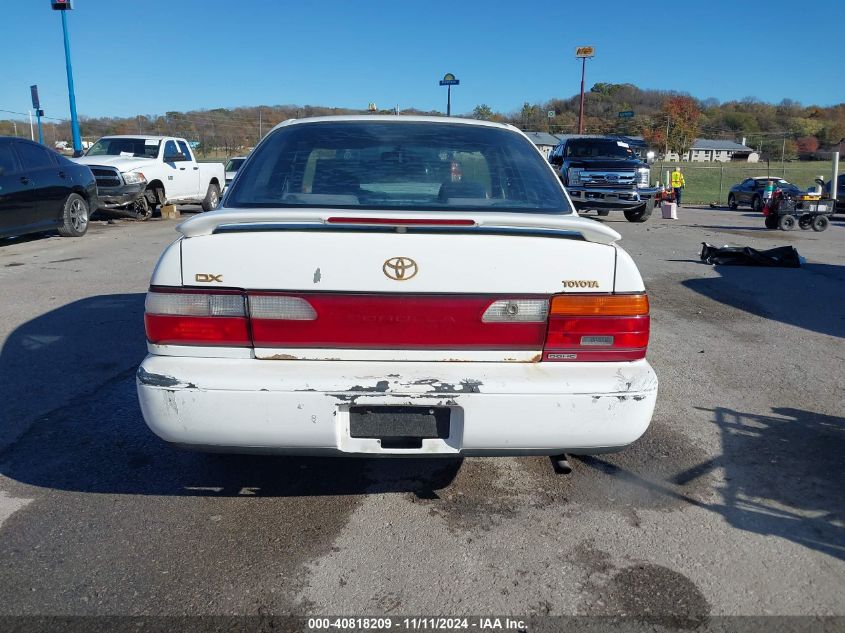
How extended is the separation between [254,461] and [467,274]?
1.65 meters

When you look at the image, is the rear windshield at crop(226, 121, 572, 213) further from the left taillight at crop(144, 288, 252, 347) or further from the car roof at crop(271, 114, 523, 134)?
the left taillight at crop(144, 288, 252, 347)

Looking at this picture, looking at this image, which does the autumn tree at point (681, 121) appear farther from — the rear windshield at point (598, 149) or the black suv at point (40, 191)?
the black suv at point (40, 191)

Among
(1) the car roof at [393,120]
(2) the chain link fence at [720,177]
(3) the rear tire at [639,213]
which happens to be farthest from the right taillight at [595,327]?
(2) the chain link fence at [720,177]

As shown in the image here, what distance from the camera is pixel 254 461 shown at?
137 inches

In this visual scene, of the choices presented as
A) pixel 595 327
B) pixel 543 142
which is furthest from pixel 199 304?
pixel 543 142

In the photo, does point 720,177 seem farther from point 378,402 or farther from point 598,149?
point 378,402

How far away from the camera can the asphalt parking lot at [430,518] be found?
2.43 meters

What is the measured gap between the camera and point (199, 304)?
8.32 ft

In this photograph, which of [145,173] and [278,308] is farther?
[145,173]

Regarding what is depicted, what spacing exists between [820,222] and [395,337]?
1652cm

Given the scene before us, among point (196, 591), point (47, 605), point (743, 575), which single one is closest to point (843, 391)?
point (743, 575)

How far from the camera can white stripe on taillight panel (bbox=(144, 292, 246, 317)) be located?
2.53 metres

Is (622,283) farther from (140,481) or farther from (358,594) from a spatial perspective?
(140,481)

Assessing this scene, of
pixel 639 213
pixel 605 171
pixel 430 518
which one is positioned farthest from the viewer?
pixel 639 213
